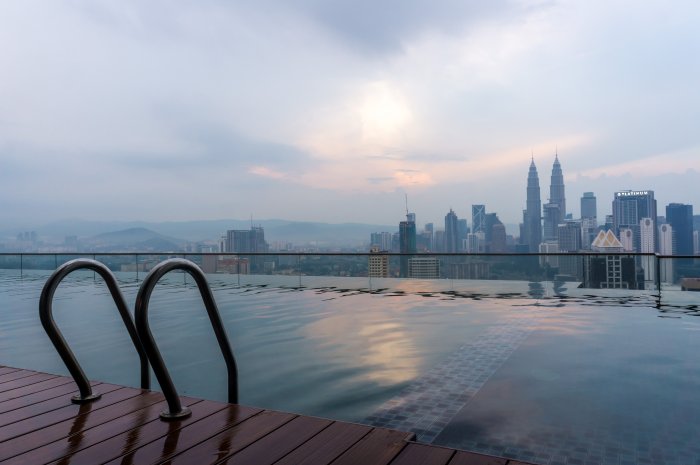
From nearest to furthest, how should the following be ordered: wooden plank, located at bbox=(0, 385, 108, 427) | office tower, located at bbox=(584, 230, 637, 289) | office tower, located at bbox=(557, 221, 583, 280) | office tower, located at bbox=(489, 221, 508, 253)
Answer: wooden plank, located at bbox=(0, 385, 108, 427), office tower, located at bbox=(584, 230, 637, 289), office tower, located at bbox=(557, 221, 583, 280), office tower, located at bbox=(489, 221, 508, 253)

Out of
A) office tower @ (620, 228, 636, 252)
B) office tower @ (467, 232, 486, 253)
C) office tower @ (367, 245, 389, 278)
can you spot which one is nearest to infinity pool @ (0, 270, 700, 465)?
office tower @ (620, 228, 636, 252)

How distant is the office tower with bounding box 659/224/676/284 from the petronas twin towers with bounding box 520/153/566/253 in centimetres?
208

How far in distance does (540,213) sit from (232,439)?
20.0 metres

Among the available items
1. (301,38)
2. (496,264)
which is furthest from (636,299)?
(301,38)

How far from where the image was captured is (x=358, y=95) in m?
12.3

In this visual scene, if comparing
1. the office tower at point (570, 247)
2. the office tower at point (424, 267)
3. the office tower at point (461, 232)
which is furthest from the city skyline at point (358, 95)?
the office tower at point (424, 267)

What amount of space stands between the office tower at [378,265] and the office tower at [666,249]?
4.71m

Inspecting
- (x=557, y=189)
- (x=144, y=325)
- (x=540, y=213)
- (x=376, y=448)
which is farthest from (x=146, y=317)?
(x=557, y=189)

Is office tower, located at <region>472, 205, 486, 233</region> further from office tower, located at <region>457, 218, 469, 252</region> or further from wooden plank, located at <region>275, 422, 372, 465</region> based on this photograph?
wooden plank, located at <region>275, 422, 372, 465</region>

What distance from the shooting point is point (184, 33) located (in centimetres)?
1057

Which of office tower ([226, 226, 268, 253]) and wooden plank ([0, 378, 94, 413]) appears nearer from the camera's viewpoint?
wooden plank ([0, 378, 94, 413])

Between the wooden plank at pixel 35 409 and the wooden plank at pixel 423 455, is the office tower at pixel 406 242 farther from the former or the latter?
the wooden plank at pixel 423 455

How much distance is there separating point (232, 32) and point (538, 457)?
10.8m

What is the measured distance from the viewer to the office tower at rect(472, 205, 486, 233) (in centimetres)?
1559
